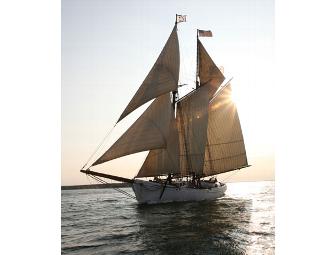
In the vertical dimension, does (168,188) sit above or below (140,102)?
below

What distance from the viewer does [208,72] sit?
35.1m

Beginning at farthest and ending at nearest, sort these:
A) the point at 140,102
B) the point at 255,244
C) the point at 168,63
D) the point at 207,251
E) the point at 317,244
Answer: the point at 168,63 < the point at 140,102 < the point at 255,244 < the point at 207,251 < the point at 317,244

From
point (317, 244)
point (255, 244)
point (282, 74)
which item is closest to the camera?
point (317, 244)

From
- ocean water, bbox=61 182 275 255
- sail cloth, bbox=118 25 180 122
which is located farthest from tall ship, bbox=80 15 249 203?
ocean water, bbox=61 182 275 255

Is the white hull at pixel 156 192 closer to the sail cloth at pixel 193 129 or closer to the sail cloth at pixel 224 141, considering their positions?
the sail cloth at pixel 193 129

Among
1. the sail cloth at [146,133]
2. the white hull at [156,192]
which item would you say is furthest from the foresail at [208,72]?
the white hull at [156,192]

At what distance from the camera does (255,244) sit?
1137 centimetres

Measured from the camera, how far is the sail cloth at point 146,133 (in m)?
18.6

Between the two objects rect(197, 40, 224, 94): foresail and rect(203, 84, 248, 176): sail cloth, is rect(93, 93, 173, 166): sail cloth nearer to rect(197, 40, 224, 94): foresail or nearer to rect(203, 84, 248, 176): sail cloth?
rect(203, 84, 248, 176): sail cloth
